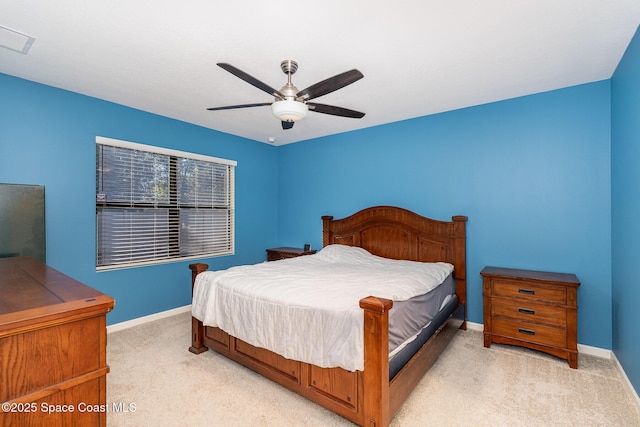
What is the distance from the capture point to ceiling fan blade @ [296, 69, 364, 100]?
2.00 m

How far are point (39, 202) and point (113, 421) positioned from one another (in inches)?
85.1

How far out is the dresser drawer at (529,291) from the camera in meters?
2.67

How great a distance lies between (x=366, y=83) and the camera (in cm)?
292

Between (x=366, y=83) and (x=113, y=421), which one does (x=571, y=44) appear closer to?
(x=366, y=83)

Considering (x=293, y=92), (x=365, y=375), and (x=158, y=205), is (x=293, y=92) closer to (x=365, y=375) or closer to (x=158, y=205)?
(x=365, y=375)

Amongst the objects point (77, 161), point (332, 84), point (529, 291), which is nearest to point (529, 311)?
point (529, 291)

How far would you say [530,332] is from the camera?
2.80 m

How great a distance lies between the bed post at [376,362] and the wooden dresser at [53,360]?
48.6 inches

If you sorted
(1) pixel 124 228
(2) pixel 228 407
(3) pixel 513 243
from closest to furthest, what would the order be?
(2) pixel 228 407 → (3) pixel 513 243 → (1) pixel 124 228

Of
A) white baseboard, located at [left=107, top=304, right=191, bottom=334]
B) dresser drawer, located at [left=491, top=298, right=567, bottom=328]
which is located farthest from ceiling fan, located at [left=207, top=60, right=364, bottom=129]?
white baseboard, located at [left=107, top=304, right=191, bottom=334]

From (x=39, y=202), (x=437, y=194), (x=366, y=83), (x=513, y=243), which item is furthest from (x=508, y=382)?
(x=39, y=202)

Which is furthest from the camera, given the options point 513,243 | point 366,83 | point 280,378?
point 513,243

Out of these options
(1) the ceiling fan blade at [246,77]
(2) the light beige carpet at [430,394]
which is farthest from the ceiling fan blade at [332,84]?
(2) the light beige carpet at [430,394]
